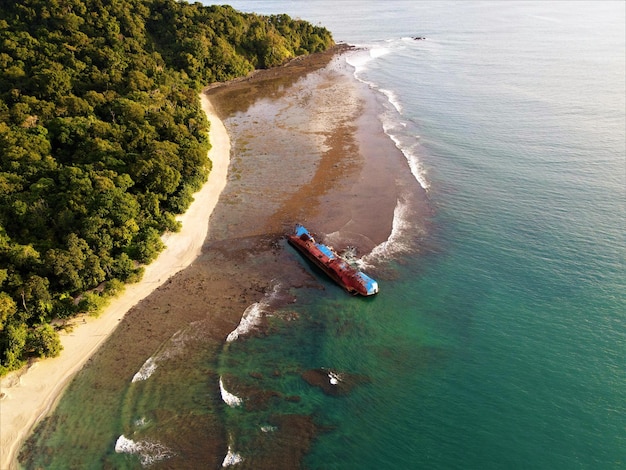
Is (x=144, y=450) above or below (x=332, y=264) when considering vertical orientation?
below

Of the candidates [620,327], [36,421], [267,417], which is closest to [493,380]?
[620,327]

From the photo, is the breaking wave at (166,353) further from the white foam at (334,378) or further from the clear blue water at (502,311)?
the white foam at (334,378)

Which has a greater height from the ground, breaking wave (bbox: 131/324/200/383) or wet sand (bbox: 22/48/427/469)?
wet sand (bbox: 22/48/427/469)

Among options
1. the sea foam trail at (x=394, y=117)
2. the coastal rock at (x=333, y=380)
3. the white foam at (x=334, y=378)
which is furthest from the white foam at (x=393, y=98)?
the white foam at (x=334, y=378)

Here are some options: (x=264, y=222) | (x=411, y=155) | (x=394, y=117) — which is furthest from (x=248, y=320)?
(x=394, y=117)

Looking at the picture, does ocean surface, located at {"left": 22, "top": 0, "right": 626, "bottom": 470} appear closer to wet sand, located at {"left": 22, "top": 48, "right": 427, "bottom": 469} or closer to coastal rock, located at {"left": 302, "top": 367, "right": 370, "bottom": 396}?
coastal rock, located at {"left": 302, "top": 367, "right": 370, "bottom": 396}

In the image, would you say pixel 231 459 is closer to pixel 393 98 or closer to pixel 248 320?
pixel 248 320

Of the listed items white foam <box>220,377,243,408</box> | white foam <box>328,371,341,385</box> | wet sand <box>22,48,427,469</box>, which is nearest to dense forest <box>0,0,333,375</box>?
wet sand <box>22,48,427,469</box>

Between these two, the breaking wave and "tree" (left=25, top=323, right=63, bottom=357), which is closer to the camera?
"tree" (left=25, top=323, right=63, bottom=357)
